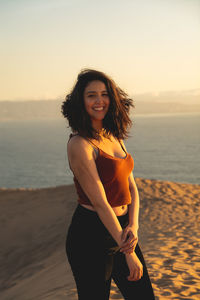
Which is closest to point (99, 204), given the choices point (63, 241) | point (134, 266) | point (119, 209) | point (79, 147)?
point (119, 209)

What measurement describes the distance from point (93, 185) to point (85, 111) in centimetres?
53

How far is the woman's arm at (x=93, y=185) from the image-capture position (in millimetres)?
1987

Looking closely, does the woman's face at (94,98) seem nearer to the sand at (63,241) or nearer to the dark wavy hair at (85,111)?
the dark wavy hair at (85,111)

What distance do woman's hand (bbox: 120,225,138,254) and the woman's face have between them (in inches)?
30.8

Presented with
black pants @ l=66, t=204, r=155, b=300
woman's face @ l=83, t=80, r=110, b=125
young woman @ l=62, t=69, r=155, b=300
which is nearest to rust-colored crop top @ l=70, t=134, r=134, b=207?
young woman @ l=62, t=69, r=155, b=300

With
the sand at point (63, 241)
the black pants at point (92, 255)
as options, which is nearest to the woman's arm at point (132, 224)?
the black pants at point (92, 255)

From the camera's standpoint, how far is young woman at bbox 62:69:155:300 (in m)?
2.02

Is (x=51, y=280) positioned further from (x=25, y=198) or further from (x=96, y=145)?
(x=25, y=198)

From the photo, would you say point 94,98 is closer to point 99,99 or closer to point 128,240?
point 99,99

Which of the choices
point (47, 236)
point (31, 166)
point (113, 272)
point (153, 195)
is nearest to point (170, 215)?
point (153, 195)

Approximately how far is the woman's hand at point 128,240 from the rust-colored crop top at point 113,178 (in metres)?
0.19

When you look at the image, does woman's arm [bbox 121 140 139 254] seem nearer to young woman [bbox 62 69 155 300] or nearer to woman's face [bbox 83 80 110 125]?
young woman [bbox 62 69 155 300]

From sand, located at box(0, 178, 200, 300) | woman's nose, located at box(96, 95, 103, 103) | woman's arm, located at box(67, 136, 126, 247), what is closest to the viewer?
woman's arm, located at box(67, 136, 126, 247)

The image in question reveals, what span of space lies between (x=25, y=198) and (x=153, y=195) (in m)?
6.67
